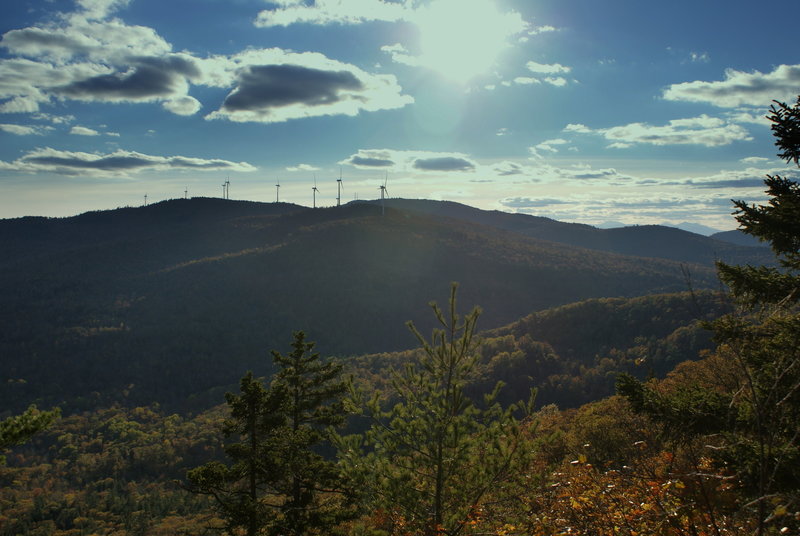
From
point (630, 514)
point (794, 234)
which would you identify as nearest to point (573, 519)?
point (630, 514)

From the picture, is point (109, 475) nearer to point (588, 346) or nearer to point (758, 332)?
point (588, 346)

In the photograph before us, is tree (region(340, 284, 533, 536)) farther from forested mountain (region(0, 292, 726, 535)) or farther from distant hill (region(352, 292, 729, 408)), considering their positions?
distant hill (region(352, 292, 729, 408))

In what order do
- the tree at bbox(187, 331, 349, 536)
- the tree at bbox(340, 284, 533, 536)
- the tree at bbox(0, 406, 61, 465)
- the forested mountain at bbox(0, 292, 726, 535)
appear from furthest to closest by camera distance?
the forested mountain at bbox(0, 292, 726, 535) < the tree at bbox(187, 331, 349, 536) < the tree at bbox(340, 284, 533, 536) < the tree at bbox(0, 406, 61, 465)

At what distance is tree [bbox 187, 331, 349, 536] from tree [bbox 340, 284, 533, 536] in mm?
3660

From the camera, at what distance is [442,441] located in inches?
454

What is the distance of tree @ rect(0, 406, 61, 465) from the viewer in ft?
34.7

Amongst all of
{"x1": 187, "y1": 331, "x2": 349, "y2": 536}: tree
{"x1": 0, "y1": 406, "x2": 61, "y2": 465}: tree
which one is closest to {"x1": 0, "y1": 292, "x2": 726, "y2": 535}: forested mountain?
{"x1": 187, "y1": 331, "x2": 349, "y2": 536}: tree

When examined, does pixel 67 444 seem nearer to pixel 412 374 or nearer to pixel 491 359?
pixel 491 359

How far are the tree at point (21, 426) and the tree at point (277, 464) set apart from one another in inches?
164

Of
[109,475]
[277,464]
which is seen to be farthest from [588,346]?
[109,475]

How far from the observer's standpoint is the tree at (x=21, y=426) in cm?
1056

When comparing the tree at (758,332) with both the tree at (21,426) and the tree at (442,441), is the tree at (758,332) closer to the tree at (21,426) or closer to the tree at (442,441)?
the tree at (442,441)

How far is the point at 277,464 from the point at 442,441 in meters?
6.65

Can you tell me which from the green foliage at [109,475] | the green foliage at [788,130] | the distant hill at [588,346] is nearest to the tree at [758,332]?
the green foliage at [788,130]
